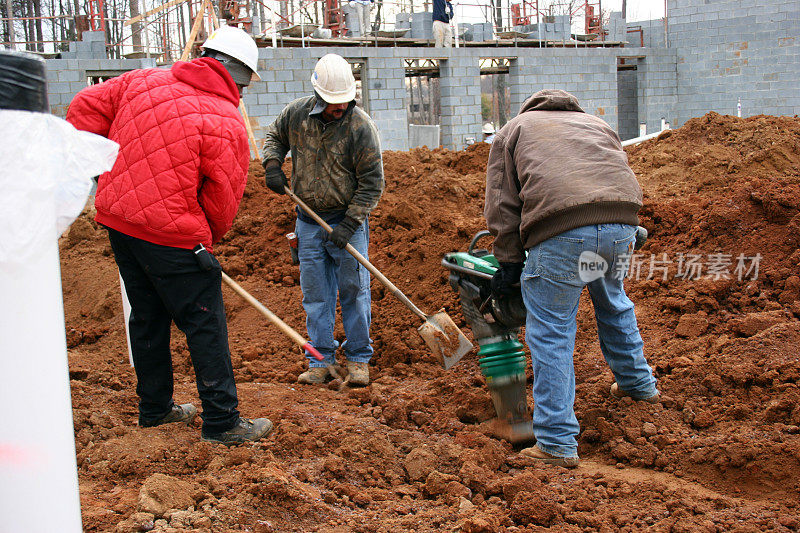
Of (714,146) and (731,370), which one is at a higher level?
(714,146)

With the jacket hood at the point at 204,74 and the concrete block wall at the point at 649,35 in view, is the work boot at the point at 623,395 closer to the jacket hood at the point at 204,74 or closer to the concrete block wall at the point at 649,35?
the jacket hood at the point at 204,74

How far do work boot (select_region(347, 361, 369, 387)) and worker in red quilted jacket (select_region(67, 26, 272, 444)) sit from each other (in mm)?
1203

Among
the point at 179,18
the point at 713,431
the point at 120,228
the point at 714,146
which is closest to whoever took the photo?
the point at 120,228

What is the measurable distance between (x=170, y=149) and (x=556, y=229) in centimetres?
173

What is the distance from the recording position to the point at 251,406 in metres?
3.98

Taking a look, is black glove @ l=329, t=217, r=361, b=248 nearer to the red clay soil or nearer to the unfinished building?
the red clay soil

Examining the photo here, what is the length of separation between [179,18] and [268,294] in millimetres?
12279

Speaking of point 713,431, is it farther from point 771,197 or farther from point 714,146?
point 714,146

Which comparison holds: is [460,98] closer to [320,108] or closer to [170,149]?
[320,108]

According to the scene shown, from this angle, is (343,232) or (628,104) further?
(628,104)

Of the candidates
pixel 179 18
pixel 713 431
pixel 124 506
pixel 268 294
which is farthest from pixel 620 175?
pixel 179 18

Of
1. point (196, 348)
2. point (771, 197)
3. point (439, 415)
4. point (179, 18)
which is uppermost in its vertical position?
point (179, 18)

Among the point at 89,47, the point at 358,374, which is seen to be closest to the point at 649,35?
the point at 89,47

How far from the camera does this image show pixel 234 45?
3.39 meters
